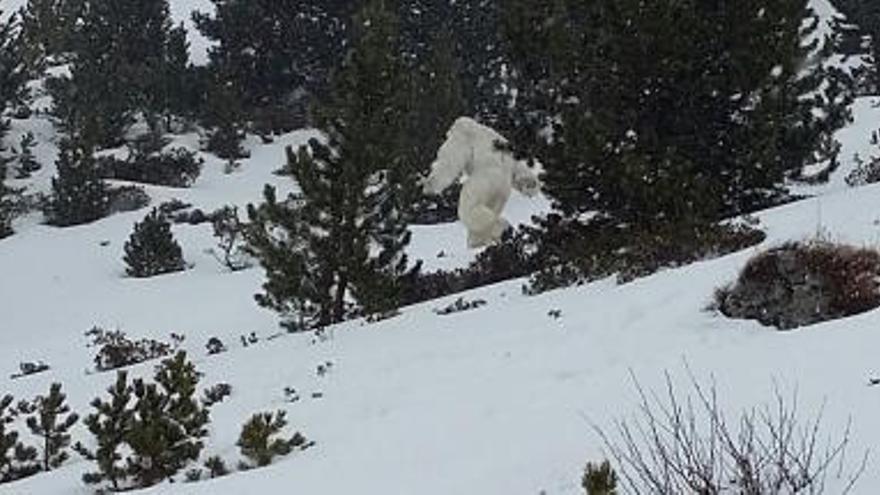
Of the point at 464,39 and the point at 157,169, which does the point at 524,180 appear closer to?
the point at 157,169

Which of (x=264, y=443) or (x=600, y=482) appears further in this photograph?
(x=264, y=443)

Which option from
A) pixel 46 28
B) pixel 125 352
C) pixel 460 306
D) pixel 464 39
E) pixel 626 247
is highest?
pixel 46 28

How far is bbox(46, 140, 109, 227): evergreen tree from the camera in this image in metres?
27.4

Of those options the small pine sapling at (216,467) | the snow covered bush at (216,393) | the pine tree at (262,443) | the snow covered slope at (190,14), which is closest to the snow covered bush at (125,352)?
the snow covered bush at (216,393)

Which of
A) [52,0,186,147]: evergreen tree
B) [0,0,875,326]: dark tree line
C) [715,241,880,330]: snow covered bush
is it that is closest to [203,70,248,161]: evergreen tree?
[52,0,186,147]: evergreen tree

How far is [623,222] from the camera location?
14.5m

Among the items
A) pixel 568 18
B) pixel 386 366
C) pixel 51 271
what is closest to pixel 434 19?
pixel 51 271

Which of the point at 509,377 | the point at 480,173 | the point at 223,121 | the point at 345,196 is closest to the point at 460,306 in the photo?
the point at 345,196

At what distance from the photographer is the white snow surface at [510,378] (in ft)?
23.0

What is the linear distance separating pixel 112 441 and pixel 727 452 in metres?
5.70

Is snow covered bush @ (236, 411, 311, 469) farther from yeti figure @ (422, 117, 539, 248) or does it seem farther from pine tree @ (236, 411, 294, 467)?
yeti figure @ (422, 117, 539, 248)

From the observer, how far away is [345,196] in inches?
602

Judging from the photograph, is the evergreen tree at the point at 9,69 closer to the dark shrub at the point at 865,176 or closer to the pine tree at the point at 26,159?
the pine tree at the point at 26,159

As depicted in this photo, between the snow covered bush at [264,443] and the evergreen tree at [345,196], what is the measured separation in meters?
6.23
